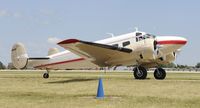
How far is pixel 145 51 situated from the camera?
25625mm

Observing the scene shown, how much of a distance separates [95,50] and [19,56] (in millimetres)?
12151

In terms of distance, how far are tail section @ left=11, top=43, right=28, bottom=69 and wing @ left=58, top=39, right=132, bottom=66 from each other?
9.84 m

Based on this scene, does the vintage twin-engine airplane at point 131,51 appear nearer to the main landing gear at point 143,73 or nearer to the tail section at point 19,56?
the main landing gear at point 143,73

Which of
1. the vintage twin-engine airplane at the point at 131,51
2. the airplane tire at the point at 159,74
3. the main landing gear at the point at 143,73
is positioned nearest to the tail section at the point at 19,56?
the vintage twin-engine airplane at the point at 131,51

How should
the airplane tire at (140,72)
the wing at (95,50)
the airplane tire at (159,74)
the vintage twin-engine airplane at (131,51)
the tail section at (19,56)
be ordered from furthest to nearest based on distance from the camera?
the tail section at (19,56) < the airplane tire at (159,74) < the airplane tire at (140,72) < the vintage twin-engine airplane at (131,51) < the wing at (95,50)

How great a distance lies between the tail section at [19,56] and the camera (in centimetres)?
3553

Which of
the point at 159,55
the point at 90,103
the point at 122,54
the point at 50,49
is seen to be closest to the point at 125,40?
the point at 122,54

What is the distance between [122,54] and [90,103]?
1561 centimetres

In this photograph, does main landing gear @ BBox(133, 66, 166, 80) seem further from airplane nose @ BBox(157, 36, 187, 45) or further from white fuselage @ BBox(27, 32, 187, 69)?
airplane nose @ BBox(157, 36, 187, 45)

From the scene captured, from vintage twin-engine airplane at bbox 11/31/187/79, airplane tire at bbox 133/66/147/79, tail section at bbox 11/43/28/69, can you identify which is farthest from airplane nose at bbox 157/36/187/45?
tail section at bbox 11/43/28/69

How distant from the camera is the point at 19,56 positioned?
35969mm

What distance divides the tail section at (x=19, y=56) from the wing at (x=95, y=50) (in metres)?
9.84

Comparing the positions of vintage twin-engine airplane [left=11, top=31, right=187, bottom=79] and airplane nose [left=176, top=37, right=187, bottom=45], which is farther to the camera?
vintage twin-engine airplane [left=11, top=31, right=187, bottom=79]

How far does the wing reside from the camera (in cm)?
2527
